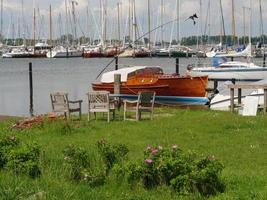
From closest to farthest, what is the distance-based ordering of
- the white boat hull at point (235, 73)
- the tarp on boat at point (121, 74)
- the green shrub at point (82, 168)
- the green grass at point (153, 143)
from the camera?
the green grass at point (153, 143)
the green shrub at point (82, 168)
the tarp on boat at point (121, 74)
the white boat hull at point (235, 73)

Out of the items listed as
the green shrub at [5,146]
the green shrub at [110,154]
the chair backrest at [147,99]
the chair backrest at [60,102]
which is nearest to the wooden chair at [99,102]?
the chair backrest at [60,102]

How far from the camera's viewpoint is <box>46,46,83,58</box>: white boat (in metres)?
145

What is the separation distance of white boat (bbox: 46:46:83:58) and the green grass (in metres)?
123

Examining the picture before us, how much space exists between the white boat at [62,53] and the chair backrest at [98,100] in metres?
125

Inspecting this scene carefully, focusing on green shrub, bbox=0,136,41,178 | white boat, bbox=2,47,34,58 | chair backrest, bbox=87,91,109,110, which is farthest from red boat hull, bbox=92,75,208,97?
white boat, bbox=2,47,34,58

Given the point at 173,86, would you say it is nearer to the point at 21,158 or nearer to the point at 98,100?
the point at 98,100

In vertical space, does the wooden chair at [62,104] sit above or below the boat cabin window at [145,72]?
below

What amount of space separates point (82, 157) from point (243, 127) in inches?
336

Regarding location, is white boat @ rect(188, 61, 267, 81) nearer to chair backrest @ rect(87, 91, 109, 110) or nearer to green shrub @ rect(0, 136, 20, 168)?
chair backrest @ rect(87, 91, 109, 110)

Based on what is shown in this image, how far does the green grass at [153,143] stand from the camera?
7.89 m

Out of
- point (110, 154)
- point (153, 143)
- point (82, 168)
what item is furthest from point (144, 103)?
point (82, 168)

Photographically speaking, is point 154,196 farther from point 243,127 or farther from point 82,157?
point 243,127

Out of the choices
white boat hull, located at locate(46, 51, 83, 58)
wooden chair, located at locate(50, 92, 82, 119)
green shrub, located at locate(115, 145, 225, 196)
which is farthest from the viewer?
white boat hull, located at locate(46, 51, 83, 58)

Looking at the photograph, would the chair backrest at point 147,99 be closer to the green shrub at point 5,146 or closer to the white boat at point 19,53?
the green shrub at point 5,146
